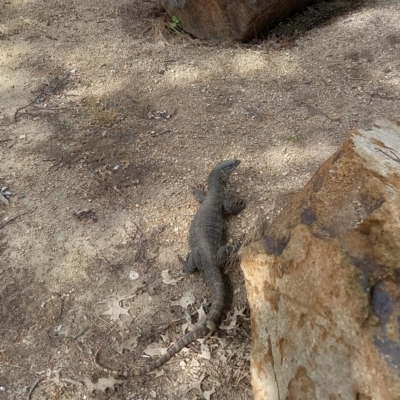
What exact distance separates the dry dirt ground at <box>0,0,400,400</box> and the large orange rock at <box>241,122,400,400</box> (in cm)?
95

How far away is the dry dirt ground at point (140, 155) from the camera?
3.70 meters

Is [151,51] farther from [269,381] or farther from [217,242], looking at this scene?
[269,381]

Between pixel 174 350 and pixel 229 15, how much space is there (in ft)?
16.1

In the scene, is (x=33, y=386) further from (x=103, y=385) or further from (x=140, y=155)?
(x=140, y=155)

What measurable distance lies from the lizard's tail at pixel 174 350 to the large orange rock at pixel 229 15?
4583mm

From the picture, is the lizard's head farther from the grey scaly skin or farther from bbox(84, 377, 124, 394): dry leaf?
bbox(84, 377, 124, 394): dry leaf

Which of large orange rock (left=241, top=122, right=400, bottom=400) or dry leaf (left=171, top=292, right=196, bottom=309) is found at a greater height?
large orange rock (left=241, top=122, right=400, bottom=400)

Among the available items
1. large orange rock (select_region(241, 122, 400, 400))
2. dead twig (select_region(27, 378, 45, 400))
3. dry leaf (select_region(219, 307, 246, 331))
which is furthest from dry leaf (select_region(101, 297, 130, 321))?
large orange rock (select_region(241, 122, 400, 400))

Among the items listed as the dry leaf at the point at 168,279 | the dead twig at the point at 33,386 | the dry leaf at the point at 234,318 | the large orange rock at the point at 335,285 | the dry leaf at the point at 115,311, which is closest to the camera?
the large orange rock at the point at 335,285

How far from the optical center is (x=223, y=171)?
15.9ft

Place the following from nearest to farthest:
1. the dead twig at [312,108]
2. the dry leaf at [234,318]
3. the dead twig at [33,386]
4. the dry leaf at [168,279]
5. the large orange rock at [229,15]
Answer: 1. the dead twig at [33,386]
2. the dry leaf at [234,318]
3. the dry leaf at [168,279]
4. the dead twig at [312,108]
5. the large orange rock at [229,15]

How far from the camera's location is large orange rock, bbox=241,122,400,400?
2.08 metres

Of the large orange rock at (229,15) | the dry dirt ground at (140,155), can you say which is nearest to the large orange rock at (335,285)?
the dry dirt ground at (140,155)

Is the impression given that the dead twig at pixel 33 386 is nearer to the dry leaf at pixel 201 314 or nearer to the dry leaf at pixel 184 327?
the dry leaf at pixel 184 327
